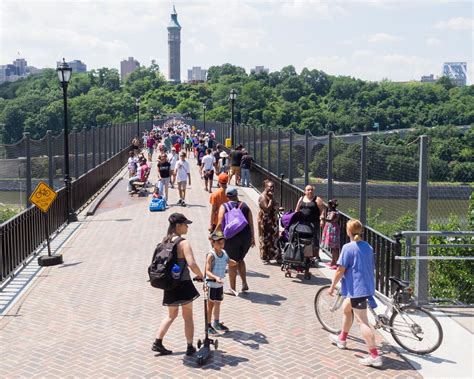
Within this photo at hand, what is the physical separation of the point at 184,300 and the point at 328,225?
520cm

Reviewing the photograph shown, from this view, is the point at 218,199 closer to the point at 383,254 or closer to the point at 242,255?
the point at 242,255

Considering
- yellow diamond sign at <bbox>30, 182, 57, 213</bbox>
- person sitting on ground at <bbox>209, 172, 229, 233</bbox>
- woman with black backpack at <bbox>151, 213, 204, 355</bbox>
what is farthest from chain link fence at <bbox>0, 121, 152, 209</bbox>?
woman with black backpack at <bbox>151, 213, 204, 355</bbox>

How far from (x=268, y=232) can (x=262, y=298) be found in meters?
2.38

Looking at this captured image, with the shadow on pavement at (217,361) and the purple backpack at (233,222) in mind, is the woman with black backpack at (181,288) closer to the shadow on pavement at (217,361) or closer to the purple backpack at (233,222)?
the shadow on pavement at (217,361)

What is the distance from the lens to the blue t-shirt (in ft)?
24.1

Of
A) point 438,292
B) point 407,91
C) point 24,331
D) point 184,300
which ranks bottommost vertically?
point 438,292

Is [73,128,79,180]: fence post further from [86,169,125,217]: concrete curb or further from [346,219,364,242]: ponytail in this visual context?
[346,219,364,242]: ponytail

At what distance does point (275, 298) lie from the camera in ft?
32.9

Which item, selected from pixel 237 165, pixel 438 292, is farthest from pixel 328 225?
pixel 438 292

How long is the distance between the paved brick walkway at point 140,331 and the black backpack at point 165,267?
912 mm

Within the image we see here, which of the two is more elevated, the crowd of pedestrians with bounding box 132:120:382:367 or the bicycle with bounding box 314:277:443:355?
the crowd of pedestrians with bounding box 132:120:382:367

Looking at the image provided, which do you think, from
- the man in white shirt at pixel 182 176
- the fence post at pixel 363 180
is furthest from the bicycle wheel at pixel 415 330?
the man in white shirt at pixel 182 176

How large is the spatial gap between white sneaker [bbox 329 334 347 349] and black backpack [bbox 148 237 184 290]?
209 centimetres

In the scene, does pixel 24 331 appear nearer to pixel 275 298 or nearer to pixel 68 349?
pixel 68 349
